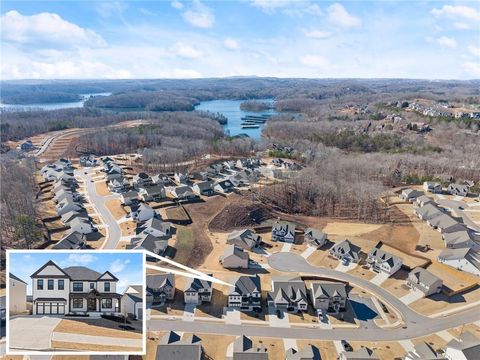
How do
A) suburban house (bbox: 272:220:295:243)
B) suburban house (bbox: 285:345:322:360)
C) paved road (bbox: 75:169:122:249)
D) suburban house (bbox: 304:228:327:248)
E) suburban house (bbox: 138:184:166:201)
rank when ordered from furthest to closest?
suburban house (bbox: 138:184:166:201) → suburban house (bbox: 272:220:295:243) → suburban house (bbox: 304:228:327:248) → paved road (bbox: 75:169:122:249) → suburban house (bbox: 285:345:322:360)

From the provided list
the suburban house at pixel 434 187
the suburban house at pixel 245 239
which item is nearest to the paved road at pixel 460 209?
the suburban house at pixel 434 187

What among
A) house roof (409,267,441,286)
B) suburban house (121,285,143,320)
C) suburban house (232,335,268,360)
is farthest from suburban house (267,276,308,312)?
suburban house (121,285,143,320)

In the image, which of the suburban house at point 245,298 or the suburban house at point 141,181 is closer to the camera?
the suburban house at point 245,298

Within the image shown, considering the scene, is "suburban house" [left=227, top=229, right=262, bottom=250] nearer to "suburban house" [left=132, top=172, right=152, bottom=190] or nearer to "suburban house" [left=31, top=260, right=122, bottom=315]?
"suburban house" [left=132, top=172, right=152, bottom=190]

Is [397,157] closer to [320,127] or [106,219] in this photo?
[320,127]

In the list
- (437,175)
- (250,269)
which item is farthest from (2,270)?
(437,175)

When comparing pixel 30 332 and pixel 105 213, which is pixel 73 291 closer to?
pixel 30 332

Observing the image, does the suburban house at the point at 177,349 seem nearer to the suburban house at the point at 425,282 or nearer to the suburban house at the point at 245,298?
the suburban house at the point at 245,298
